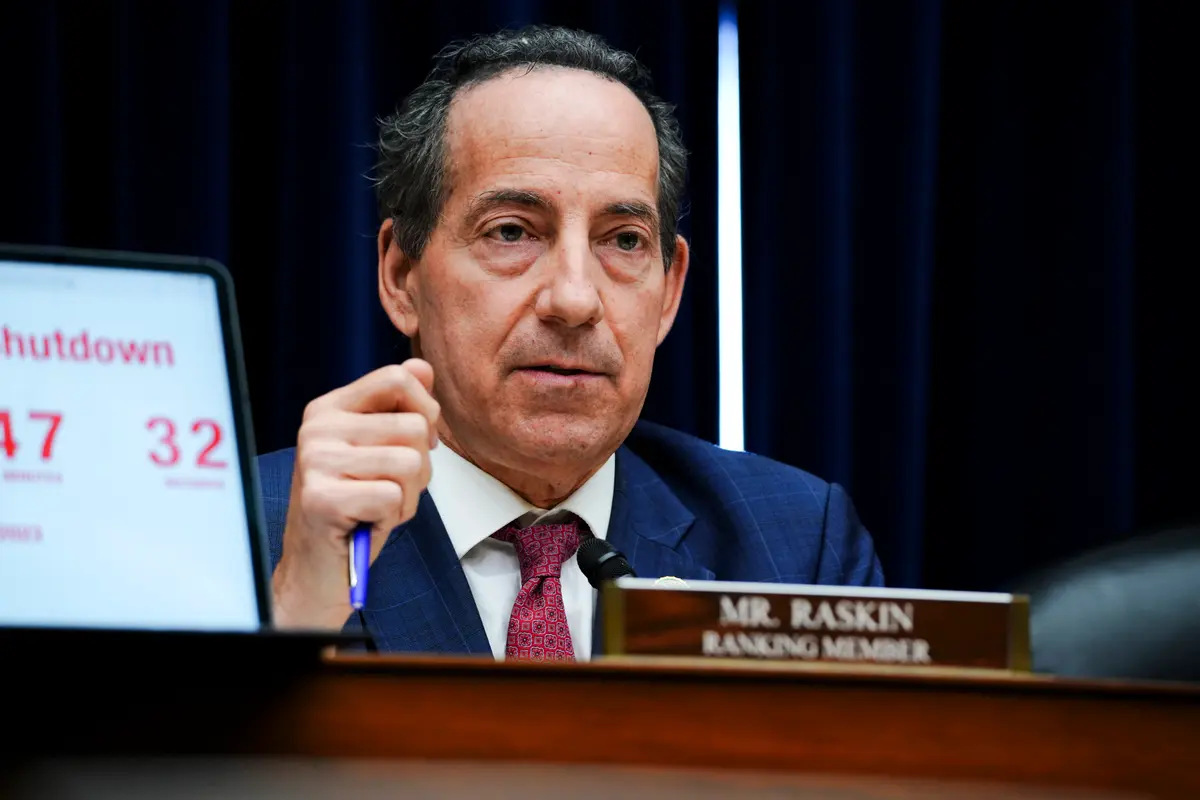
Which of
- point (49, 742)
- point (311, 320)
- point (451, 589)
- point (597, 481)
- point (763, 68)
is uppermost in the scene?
point (763, 68)

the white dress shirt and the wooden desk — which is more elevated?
the white dress shirt

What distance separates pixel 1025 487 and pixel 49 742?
1.78 meters

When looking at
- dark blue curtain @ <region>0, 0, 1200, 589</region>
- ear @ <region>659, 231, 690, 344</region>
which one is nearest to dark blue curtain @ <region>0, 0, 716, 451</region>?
dark blue curtain @ <region>0, 0, 1200, 589</region>

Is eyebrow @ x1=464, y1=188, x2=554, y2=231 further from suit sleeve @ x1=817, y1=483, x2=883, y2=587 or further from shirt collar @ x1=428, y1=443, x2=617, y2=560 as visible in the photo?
suit sleeve @ x1=817, y1=483, x2=883, y2=587

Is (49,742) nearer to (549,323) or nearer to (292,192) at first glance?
(549,323)

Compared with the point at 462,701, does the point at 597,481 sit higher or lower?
higher

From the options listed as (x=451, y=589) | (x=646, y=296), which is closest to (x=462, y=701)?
(x=451, y=589)

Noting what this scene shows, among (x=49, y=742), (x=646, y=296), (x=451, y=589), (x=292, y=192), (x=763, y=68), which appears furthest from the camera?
(x=763, y=68)

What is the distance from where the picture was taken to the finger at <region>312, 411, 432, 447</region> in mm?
940

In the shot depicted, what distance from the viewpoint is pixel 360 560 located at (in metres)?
0.89

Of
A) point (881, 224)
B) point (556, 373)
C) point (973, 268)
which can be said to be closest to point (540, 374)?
point (556, 373)

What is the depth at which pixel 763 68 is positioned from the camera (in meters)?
2.03

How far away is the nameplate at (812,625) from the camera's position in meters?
0.58

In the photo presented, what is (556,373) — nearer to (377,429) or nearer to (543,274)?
(543,274)
